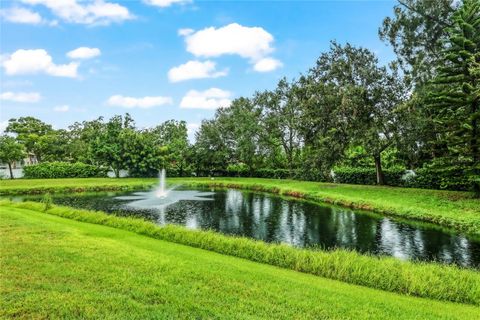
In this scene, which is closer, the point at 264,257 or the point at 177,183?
the point at 264,257

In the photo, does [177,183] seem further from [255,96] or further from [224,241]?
[224,241]

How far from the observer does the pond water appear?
14.7 m

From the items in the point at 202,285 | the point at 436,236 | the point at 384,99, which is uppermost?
the point at 384,99

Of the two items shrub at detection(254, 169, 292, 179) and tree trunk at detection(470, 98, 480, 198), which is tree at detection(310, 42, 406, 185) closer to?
tree trunk at detection(470, 98, 480, 198)

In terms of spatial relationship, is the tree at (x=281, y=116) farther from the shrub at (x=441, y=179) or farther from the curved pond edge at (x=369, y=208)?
the shrub at (x=441, y=179)

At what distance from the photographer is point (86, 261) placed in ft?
25.1

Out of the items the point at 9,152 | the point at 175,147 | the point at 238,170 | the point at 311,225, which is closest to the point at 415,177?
the point at 311,225

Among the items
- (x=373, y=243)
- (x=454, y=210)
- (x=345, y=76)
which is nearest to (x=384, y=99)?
(x=345, y=76)

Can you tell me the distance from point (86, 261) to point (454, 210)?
67.8 ft

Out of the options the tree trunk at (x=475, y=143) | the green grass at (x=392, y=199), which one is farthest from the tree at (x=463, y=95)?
the green grass at (x=392, y=199)

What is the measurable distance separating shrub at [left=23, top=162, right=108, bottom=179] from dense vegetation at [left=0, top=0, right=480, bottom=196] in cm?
232

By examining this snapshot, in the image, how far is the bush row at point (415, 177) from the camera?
2416 centimetres

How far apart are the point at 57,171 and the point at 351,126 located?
1483 inches

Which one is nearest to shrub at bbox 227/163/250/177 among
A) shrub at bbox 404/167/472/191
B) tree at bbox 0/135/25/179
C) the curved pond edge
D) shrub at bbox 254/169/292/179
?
shrub at bbox 254/169/292/179
